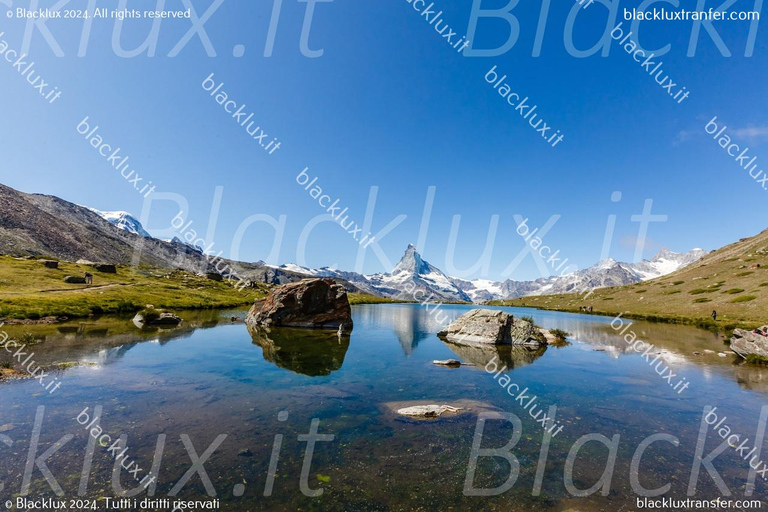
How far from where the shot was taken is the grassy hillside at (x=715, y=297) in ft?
239

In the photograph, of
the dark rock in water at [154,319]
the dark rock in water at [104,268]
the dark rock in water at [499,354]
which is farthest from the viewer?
the dark rock in water at [104,268]

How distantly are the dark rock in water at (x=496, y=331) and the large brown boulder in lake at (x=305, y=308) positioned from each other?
23.8 meters

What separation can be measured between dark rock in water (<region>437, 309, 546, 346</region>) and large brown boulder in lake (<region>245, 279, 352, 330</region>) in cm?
2380

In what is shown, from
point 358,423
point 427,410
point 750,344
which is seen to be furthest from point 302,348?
point 750,344

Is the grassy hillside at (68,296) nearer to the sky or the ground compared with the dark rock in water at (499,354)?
nearer to the ground

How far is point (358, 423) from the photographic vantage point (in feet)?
62.3

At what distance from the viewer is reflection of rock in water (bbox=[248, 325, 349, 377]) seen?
108 ft

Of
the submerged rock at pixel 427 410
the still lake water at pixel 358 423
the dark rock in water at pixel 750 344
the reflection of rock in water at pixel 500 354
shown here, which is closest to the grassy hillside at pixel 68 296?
the still lake water at pixel 358 423

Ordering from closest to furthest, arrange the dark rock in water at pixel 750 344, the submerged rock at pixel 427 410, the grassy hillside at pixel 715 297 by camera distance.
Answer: the submerged rock at pixel 427 410 < the dark rock in water at pixel 750 344 < the grassy hillside at pixel 715 297

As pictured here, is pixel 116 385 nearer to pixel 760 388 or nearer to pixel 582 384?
pixel 582 384

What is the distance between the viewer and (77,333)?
4188 centimetres

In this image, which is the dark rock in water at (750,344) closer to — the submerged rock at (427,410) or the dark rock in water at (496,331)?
the dark rock in water at (496,331)

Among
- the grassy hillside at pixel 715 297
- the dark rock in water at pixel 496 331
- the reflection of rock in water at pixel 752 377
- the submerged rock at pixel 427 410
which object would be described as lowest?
the submerged rock at pixel 427 410

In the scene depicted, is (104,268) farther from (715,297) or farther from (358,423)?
(715,297)
